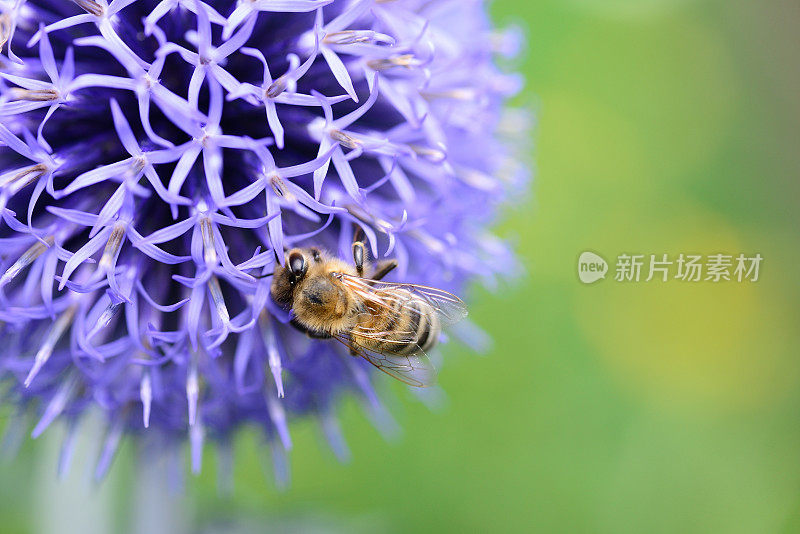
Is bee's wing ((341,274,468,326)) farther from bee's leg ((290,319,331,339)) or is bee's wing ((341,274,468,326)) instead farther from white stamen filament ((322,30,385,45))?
white stamen filament ((322,30,385,45))

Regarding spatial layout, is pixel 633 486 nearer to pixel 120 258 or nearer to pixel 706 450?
pixel 706 450

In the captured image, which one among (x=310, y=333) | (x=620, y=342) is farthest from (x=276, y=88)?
(x=620, y=342)

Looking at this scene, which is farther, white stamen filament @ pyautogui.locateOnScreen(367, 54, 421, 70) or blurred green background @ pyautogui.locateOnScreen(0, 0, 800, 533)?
blurred green background @ pyautogui.locateOnScreen(0, 0, 800, 533)

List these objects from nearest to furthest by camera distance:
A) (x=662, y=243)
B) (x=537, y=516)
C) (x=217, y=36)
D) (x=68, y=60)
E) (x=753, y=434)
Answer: (x=68, y=60), (x=217, y=36), (x=537, y=516), (x=753, y=434), (x=662, y=243)

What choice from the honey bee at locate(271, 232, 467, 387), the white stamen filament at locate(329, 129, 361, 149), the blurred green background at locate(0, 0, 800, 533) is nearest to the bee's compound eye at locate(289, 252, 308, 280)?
A: the honey bee at locate(271, 232, 467, 387)

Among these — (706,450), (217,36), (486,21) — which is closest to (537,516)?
(706,450)

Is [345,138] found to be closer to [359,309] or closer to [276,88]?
[276,88]
